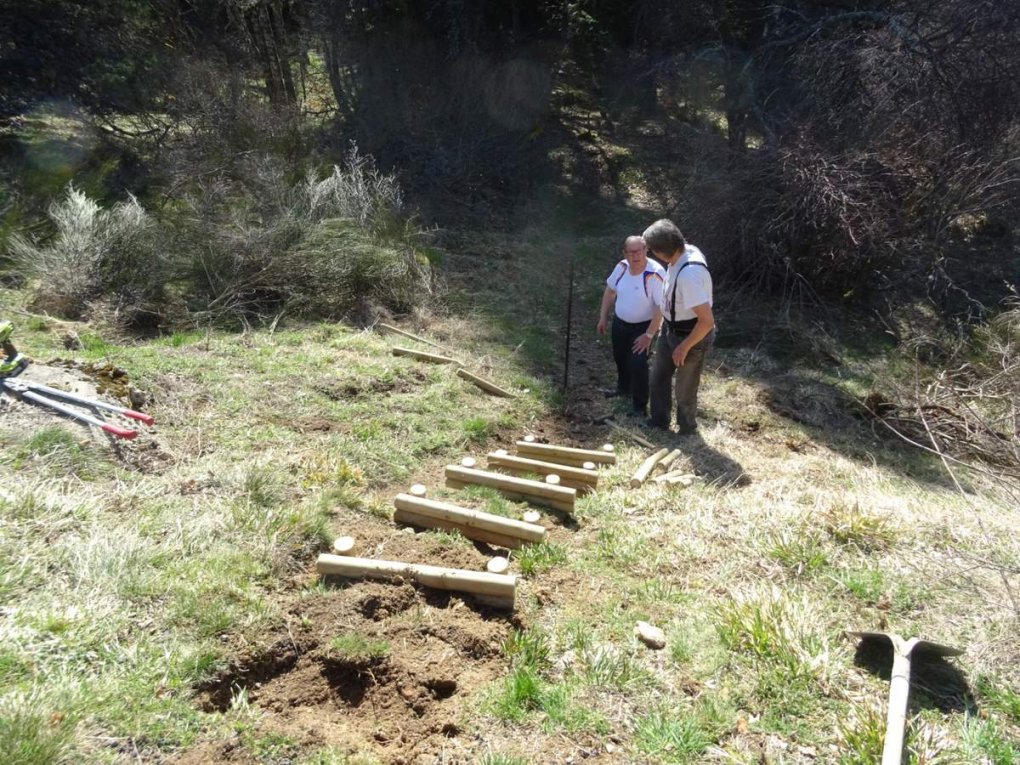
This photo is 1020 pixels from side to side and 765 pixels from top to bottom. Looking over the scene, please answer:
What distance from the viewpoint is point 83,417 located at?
4.51 meters

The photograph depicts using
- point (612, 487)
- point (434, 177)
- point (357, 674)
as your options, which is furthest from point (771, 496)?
point (434, 177)

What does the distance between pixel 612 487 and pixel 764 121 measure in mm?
9418

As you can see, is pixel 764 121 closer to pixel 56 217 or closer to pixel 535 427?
pixel 535 427

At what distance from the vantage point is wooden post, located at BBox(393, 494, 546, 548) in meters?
4.09

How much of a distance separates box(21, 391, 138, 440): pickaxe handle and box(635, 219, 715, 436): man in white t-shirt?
3.94 m

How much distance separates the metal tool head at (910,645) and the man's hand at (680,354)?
2.63 metres

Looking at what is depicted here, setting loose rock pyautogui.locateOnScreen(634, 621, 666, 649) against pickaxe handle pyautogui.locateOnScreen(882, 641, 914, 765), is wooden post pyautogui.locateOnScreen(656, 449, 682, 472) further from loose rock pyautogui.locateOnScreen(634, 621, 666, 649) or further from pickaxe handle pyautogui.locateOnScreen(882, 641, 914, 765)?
pickaxe handle pyautogui.locateOnScreen(882, 641, 914, 765)

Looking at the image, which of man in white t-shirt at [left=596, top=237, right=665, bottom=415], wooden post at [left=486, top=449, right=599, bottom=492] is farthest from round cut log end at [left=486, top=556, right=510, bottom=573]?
man in white t-shirt at [left=596, top=237, right=665, bottom=415]

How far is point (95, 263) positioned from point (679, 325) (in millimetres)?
7072

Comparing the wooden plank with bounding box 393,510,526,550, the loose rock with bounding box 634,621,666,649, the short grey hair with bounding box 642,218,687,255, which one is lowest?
the loose rock with bounding box 634,621,666,649

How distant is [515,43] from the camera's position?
15711 mm

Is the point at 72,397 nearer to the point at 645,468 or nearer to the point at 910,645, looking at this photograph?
the point at 645,468

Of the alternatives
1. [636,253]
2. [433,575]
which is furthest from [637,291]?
[433,575]

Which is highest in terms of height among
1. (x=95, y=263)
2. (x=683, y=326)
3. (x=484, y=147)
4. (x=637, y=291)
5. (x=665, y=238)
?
(x=484, y=147)
